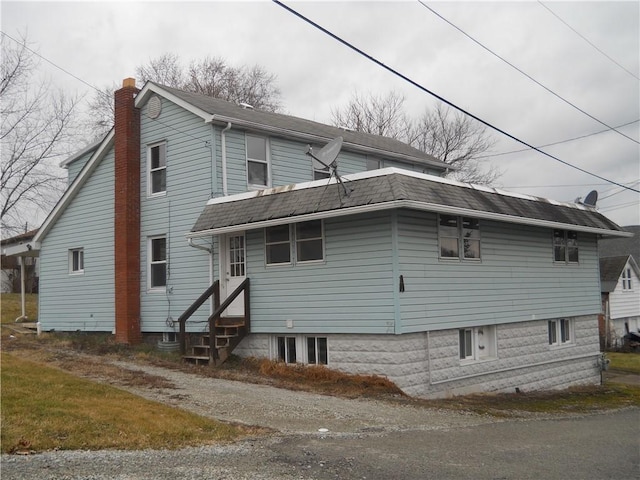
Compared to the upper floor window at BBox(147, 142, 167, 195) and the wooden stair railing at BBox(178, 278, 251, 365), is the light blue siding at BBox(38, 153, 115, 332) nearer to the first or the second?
the upper floor window at BBox(147, 142, 167, 195)

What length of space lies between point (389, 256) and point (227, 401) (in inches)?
166

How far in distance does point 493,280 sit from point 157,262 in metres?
8.93

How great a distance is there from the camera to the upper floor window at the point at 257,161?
653 inches

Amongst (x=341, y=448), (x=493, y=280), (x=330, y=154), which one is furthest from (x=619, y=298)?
(x=341, y=448)

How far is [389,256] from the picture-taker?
12289 millimetres

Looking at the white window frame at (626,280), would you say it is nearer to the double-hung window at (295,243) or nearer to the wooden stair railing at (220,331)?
the double-hung window at (295,243)

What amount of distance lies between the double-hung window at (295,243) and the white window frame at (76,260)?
8170mm

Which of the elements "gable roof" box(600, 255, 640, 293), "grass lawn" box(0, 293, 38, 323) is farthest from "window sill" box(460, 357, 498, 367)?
"gable roof" box(600, 255, 640, 293)

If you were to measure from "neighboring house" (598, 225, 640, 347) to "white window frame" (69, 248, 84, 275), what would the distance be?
84.3ft

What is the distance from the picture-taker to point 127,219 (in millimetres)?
17203

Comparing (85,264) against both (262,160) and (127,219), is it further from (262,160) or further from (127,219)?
(262,160)

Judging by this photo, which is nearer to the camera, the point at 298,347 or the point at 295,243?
the point at 295,243

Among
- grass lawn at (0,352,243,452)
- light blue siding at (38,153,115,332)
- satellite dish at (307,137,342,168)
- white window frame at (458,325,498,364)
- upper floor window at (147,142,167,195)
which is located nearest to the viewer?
grass lawn at (0,352,243,452)

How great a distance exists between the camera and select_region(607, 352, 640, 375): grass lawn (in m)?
24.2
